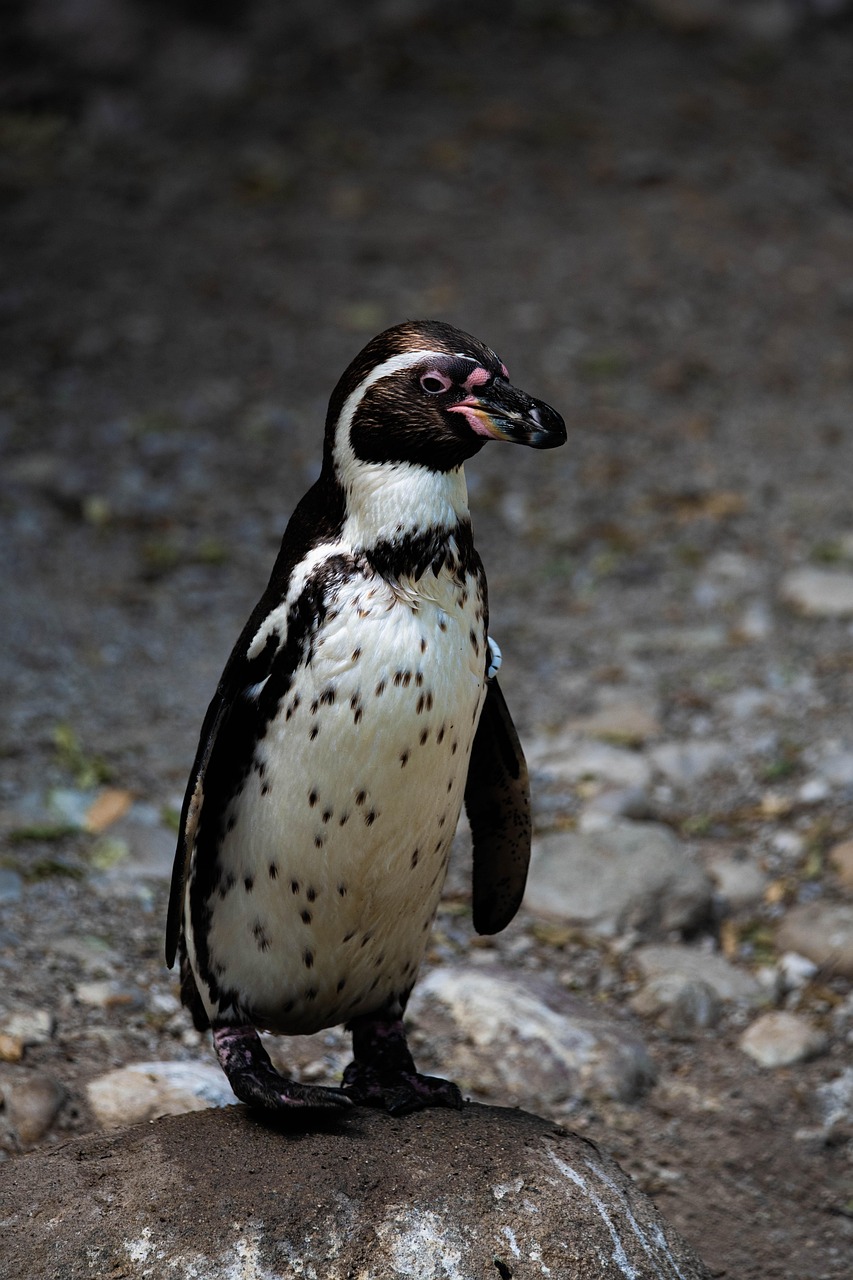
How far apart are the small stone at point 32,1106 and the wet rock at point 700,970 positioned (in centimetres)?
156

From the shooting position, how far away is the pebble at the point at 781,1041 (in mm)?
3689

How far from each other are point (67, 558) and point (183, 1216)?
383cm

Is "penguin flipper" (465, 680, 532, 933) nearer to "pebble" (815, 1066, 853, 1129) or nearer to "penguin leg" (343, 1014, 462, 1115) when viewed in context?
"penguin leg" (343, 1014, 462, 1115)

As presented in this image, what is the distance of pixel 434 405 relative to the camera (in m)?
2.42

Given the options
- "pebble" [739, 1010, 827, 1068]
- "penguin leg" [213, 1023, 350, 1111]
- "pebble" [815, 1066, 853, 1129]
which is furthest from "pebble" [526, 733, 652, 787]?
"penguin leg" [213, 1023, 350, 1111]

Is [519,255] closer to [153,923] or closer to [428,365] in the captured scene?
[153,923]

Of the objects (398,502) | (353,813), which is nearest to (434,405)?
(398,502)

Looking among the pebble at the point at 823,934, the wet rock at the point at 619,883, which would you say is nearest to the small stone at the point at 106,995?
the wet rock at the point at 619,883

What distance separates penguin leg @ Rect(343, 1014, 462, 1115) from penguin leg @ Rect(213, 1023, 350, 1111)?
0.11m

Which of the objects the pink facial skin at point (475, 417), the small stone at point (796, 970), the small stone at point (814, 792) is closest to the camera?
the pink facial skin at point (475, 417)

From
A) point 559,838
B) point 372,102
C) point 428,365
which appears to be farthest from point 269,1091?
point 372,102

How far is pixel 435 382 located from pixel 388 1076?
1249 mm

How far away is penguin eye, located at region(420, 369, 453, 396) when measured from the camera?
242 centimetres

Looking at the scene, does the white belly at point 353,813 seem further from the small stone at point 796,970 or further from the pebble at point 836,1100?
the small stone at point 796,970
